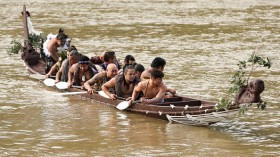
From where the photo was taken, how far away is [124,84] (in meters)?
16.0

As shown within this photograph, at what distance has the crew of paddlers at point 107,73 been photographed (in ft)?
49.9

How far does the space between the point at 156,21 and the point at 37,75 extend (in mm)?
17145

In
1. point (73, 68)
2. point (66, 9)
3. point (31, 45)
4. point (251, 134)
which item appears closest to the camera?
point (251, 134)

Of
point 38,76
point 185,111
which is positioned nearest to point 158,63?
point 185,111

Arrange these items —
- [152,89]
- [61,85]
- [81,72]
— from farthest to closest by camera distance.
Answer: [61,85] < [81,72] < [152,89]

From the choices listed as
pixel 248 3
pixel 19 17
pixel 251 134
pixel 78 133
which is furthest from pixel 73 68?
pixel 248 3

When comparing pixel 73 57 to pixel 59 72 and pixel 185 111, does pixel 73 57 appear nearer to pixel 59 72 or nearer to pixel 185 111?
pixel 59 72

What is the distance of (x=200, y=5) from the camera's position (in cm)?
4631

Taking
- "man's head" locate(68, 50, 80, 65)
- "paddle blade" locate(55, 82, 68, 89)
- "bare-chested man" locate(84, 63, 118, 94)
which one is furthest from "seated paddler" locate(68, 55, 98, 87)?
"bare-chested man" locate(84, 63, 118, 94)

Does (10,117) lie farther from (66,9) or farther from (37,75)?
(66,9)

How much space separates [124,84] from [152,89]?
1050 mm

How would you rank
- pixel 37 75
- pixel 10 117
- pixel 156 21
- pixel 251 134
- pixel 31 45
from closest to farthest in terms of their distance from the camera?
pixel 251 134 → pixel 10 117 → pixel 37 75 → pixel 31 45 → pixel 156 21

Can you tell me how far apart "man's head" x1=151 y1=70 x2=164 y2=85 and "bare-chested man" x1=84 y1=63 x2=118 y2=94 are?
2078 mm

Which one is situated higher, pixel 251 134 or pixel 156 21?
pixel 156 21
